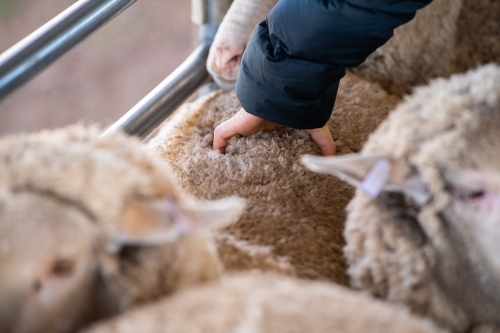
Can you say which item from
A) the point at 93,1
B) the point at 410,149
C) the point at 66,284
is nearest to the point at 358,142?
the point at 410,149

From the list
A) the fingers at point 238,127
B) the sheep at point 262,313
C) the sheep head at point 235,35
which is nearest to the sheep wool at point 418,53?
the sheep head at point 235,35

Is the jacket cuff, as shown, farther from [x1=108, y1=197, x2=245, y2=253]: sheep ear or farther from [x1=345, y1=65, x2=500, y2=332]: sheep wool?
[x1=108, y1=197, x2=245, y2=253]: sheep ear

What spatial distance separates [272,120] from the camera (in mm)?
1300

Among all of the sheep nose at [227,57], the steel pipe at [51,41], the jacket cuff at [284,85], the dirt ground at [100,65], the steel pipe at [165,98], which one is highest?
the steel pipe at [51,41]

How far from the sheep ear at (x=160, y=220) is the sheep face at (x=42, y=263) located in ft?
0.17

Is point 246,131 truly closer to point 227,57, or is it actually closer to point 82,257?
point 227,57

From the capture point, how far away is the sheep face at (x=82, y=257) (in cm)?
77

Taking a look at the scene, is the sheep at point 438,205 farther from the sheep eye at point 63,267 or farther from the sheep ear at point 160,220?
the sheep eye at point 63,267

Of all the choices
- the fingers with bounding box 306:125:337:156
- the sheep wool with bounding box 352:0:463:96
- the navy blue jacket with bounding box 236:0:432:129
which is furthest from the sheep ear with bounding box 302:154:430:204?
the sheep wool with bounding box 352:0:463:96

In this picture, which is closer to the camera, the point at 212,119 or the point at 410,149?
the point at 410,149

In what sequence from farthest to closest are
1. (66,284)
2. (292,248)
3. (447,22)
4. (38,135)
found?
(447,22), (292,248), (38,135), (66,284)

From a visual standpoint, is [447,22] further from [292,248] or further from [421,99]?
[292,248]

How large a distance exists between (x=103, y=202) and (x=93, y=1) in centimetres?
52

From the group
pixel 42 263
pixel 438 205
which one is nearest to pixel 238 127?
pixel 438 205
